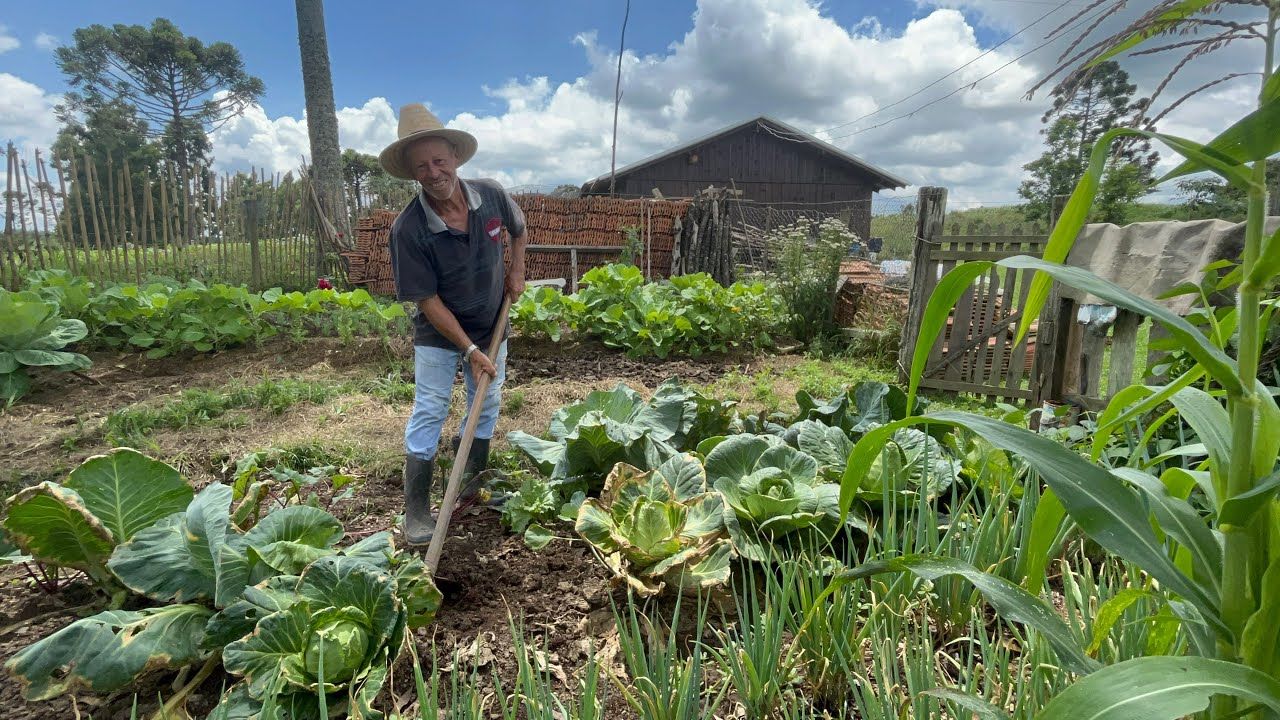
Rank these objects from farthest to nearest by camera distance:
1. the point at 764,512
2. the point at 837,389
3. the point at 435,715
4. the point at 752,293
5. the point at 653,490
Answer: the point at 752,293, the point at 837,389, the point at 653,490, the point at 764,512, the point at 435,715

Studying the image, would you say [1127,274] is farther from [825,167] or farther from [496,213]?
[825,167]

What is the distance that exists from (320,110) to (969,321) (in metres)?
10.3

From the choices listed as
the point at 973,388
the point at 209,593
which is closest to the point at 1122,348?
the point at 973,388

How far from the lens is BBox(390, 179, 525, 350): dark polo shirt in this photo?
99.4 inches

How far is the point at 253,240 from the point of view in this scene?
29.6ft

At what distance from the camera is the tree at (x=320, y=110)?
9.95m

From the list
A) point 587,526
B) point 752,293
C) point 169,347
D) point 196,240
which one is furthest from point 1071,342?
point 196,240

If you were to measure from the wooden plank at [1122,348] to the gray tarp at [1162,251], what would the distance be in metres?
0.15

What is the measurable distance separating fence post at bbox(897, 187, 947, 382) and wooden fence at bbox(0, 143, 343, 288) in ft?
28.5

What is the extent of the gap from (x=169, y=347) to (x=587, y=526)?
528cm

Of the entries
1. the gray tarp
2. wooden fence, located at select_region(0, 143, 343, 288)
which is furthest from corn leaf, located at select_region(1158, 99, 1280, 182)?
wooden fence, located at select_region(0, 143, 343, 288)

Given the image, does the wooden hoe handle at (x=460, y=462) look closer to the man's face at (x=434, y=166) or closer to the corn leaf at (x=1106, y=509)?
the man's face at (x=434, y=166)

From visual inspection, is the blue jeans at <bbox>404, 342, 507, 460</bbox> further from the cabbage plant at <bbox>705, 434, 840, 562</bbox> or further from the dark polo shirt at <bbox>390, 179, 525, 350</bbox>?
the cabbage plant at <bbox>705, 434, 840, 562</bbox>

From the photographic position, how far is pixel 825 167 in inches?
771
